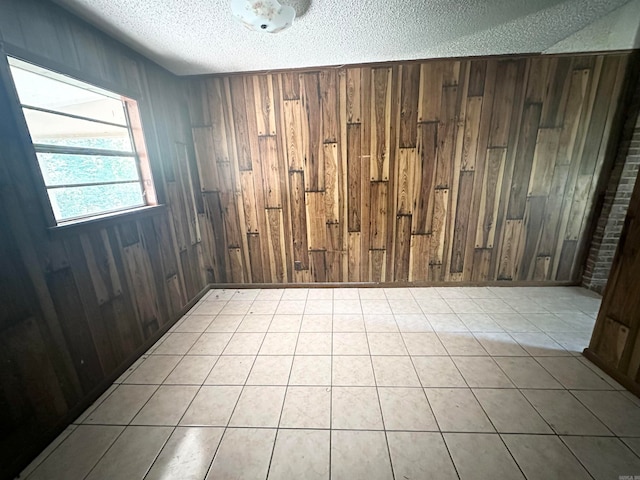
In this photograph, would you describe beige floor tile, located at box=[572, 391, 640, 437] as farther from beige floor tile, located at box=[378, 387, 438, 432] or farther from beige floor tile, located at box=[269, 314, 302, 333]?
beige floor tile, located at box=[269, 314, 302, 333]

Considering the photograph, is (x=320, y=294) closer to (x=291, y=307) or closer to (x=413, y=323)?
(x=291, y=307)

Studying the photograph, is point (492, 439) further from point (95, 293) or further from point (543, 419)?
point (95, 293)

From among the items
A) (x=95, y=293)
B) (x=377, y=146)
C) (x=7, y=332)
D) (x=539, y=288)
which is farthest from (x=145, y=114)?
(x=539, y=288)

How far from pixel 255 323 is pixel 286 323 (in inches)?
12.4

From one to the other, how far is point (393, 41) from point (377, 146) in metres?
0.89

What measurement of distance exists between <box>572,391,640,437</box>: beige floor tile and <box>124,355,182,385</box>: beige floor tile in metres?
2.80

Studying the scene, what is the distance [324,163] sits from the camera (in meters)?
2.69

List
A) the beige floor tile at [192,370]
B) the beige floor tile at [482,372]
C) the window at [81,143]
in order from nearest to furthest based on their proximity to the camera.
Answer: the window at [81,143]
the beige floor tile at [482,372]
the beige floor tile at [192,370]

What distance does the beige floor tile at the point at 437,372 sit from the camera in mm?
1611

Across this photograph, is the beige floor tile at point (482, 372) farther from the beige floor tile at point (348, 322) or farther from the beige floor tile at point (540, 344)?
the beige floor tile at point (348, 322)

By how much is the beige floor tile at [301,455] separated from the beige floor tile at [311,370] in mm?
337

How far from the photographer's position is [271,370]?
1771 millimetres

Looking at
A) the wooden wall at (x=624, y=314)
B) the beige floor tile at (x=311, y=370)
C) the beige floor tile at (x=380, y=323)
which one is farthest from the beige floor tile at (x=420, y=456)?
the wooden wall at (x=624, y=314)

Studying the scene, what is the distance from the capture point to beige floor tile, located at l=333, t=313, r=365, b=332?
7.27 feet
